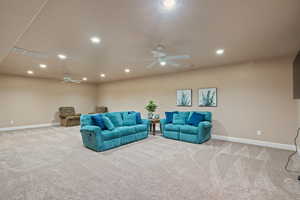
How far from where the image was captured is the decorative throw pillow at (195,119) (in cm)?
465

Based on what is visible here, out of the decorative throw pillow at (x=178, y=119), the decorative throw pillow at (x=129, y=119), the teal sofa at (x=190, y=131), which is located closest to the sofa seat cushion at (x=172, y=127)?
the teal sofa at (x=190, y=131)

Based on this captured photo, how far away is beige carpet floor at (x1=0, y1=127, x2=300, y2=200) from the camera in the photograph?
6.55 ft

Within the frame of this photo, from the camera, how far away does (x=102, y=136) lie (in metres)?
3.71

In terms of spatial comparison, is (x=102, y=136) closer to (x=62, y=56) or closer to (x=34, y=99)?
(x=62, y=56)

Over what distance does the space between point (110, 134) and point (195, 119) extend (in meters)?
2.75

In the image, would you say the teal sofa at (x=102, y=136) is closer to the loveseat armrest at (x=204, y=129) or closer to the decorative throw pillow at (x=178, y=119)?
the decorative throw pillow at (x=178, y=119)

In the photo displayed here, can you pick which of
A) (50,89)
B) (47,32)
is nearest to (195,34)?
(47,32)

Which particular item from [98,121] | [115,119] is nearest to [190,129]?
[115,119]

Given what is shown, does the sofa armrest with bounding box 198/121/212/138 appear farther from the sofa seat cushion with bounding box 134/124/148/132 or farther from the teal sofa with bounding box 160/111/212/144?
the sofa seat cushion with bounding box 134/124/148/132

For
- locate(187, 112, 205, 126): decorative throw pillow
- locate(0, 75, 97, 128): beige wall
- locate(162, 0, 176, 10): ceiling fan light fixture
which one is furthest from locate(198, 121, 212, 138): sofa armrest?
locate(0, 75, 97, 128): beige wall

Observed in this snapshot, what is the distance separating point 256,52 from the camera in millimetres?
3680

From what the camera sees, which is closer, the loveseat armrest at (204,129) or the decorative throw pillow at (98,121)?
the decorative throw pillow at (98,121)

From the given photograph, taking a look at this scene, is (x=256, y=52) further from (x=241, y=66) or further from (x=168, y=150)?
(x=168, y=150)

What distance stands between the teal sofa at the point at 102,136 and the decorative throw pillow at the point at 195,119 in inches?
71.0
